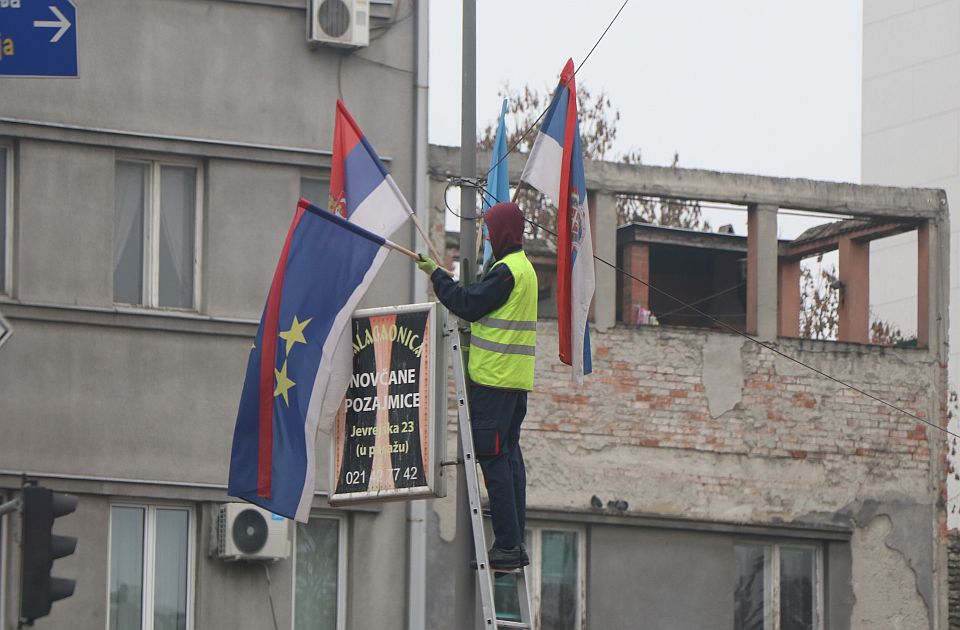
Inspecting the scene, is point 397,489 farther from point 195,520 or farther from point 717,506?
point 717,506

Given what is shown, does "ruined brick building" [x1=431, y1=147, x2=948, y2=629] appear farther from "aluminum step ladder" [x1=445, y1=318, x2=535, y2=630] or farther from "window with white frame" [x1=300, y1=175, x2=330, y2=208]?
"aluminum step ladder" [x1=445, y1=318, x2=535, y2=630]

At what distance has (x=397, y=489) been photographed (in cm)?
1424

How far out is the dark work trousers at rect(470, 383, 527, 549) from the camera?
13.9 metres

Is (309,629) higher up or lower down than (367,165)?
lower down

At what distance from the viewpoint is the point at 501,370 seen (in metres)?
14.0

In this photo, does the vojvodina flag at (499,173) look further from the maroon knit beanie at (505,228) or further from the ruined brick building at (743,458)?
the ruined brick building at (743,458)

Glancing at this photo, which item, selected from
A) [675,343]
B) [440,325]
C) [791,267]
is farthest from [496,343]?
[791,267]

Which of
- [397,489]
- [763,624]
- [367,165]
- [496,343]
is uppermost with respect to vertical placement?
[367,165]

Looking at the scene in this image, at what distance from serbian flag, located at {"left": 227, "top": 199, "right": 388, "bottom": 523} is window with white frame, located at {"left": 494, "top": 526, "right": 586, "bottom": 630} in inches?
272

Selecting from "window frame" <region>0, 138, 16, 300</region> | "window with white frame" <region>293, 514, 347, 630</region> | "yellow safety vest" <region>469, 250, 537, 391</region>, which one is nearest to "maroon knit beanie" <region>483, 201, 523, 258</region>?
"yellow safety vest" <region>469, 250, 537, 391</region>

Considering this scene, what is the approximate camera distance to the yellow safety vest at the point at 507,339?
13961mm

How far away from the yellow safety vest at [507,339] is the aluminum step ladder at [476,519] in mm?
155

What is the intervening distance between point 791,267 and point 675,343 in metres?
4.40

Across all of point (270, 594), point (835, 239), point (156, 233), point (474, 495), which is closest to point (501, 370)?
point (474, 495)
